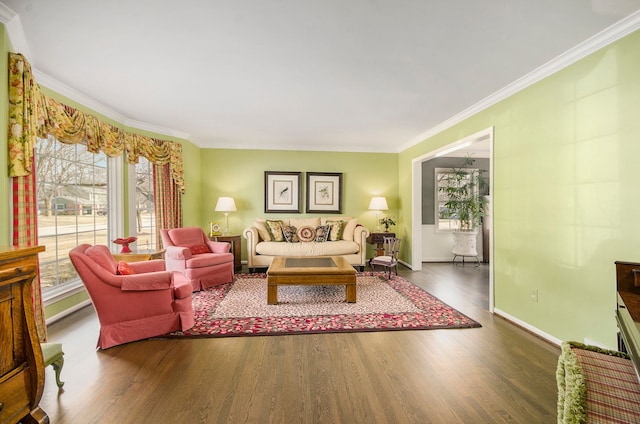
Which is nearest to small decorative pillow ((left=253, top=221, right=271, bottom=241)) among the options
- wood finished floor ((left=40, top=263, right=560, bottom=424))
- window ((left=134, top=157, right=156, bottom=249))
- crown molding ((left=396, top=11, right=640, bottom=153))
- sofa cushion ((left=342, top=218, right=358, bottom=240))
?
sofa cushion ((left=342, top=218, right=358, bottom=240))

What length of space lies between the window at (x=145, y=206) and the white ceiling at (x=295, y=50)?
0.92m

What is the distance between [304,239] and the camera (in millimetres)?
5949

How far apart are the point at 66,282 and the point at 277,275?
2.49 m

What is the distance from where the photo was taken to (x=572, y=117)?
8.50 feet

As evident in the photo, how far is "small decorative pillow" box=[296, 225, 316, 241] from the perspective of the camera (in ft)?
19.6

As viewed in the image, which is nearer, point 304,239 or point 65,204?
point 65,204

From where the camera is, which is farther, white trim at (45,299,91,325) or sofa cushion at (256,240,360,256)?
sofa cushion at (256,240,360,256)

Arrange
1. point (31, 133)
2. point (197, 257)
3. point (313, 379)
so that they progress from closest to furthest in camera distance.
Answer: point (313, 379), point (31, 133), point (197, 257)

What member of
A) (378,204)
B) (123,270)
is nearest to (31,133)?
(123,270)

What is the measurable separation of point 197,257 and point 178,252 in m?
0.27

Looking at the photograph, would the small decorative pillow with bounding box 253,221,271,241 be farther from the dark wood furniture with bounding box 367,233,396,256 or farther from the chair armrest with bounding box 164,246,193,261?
the dark wood furniture with bounding box 367,233,396,256

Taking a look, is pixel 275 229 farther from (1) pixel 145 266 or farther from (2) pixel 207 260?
(1) pixel 145 266

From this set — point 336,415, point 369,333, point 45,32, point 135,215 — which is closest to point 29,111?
point 45,32

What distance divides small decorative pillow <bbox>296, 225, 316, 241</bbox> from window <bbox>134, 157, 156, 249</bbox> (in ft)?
8.52
